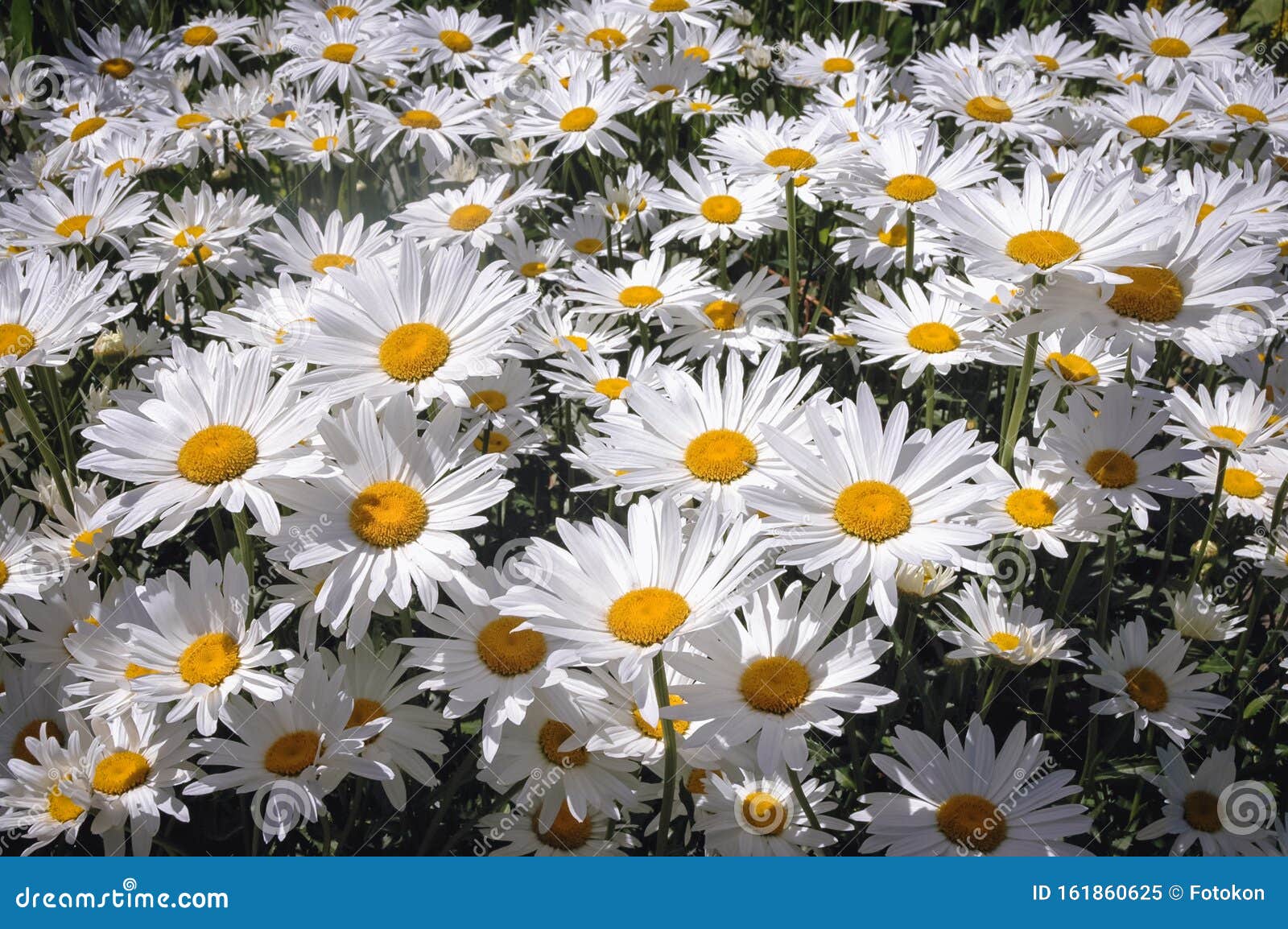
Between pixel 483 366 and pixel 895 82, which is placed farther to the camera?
pixel 895 82

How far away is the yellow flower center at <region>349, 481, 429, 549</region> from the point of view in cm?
231

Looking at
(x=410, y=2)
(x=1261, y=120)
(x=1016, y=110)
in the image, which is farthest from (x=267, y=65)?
(x=1261, y=120)

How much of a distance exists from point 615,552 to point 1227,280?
1578mm

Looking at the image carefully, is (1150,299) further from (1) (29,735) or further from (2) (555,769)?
(1) (29,735)

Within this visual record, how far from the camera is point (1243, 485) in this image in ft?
10.0

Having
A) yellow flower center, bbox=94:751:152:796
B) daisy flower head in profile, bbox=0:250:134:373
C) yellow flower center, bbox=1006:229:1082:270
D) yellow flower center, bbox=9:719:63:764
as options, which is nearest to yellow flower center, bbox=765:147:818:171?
yellow flower center, bbox=1006:229:1082:270

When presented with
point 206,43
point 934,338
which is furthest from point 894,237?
point 206,43

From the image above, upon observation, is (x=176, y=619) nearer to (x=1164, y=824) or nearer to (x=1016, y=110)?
(x=1164, y=824)

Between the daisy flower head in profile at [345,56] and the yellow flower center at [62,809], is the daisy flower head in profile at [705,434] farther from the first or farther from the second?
the daisy flower head in profile at [345,56]

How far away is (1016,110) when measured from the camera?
440cm

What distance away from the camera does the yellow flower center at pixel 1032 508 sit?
2742 mm

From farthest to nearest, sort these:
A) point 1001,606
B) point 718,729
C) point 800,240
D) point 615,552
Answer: point 800,240 < point 1001,606 < point 615,552 < point 718,729

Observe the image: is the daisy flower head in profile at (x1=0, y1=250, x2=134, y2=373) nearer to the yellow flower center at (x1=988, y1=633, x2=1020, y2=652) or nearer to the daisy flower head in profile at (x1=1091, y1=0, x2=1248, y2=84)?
the yellow flower center at (x1=988, y1=633, x2=1020, y2=652)

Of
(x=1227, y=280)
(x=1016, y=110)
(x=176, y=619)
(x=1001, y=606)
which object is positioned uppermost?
(x=1016, y=110)
